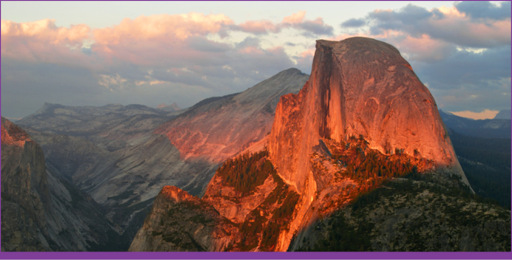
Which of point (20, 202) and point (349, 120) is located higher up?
point (349, 120)

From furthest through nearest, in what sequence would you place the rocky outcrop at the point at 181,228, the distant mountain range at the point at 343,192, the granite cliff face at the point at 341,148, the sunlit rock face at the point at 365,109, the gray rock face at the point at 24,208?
the gray rock face at the point at 24,208, the rocky outcrop at the point at 181,228, the sunlit rock face at the point at 365,109, the granite cliff face at the point at 341,148, the distant mountain range at the point at 343,192

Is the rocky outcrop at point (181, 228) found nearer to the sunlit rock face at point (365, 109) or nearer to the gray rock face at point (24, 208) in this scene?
the sunlit rock face at point (365, 109)

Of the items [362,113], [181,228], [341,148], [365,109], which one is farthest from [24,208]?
[365,109]

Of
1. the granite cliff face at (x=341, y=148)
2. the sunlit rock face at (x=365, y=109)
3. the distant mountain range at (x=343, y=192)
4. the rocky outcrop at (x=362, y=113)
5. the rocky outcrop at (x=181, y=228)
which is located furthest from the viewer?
the rocky outcrop at (x=181, y=228)

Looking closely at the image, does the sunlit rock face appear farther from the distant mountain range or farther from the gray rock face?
the gray rock face

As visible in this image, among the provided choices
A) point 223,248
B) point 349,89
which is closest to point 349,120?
point 349,89

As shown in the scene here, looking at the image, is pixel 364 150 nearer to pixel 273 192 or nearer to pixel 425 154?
pixel 425 154

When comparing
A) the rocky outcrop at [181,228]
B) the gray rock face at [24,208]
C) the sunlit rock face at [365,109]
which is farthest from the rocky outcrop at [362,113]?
the gray rock face at [24,208]

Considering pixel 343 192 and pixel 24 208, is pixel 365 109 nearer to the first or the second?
pixel 343 192
